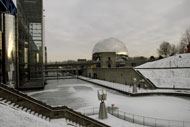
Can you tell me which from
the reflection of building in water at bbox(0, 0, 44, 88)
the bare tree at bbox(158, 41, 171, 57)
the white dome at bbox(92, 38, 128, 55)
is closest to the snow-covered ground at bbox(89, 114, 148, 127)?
the reflection of building in water at bbox(0, 0, 44, 88)

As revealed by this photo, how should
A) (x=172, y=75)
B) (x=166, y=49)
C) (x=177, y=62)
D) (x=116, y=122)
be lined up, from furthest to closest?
(x=166, y=49) < (x=177, y=62) < (x=172, y=75) < (x=116, y=122)

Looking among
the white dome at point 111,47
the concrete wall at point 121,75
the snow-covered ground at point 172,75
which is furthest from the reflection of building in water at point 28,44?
the white dome at point 111,47

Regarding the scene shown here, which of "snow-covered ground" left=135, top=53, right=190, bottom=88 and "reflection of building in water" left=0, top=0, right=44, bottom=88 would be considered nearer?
"snow-covered ground" left=135, top=53, right=190, bottom=88

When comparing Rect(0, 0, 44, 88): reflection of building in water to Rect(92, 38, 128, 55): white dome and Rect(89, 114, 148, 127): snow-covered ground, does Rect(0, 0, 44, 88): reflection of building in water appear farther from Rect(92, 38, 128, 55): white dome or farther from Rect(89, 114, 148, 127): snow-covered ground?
Rect(92, 38, 128, 55): white dome

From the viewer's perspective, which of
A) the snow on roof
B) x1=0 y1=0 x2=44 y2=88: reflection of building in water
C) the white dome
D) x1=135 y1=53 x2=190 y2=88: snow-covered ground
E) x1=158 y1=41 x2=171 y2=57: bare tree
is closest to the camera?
x1=135 y1=53 x2=190 y2=88: snow-covered ground

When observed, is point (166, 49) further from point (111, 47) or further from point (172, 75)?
point (172, 75)

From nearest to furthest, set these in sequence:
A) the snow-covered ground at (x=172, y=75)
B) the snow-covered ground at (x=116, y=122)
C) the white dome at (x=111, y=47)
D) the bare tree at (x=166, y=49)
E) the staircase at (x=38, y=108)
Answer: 1. the staircase at (x=38, y=108)
2. the snow-covered ground at (x=116, y=122)
3. the snow-covered ground at (x=172, y=75)
4. the bare tree at (x=166, y=49)
5. the white dome at (x=111, y=47)

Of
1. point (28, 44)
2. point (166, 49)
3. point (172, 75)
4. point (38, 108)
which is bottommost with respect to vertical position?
point (38, 108)

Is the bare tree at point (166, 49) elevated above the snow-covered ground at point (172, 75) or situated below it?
above

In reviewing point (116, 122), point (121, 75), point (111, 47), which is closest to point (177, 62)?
point (121, 75)

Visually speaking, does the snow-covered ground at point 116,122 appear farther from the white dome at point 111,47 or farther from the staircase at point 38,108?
the white dome at point 111,47

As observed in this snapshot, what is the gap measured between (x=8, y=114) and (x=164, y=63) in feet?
162

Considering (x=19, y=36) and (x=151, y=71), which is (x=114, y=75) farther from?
(x=19, y=36)

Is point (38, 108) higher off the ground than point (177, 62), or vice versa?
point (177, 62)
